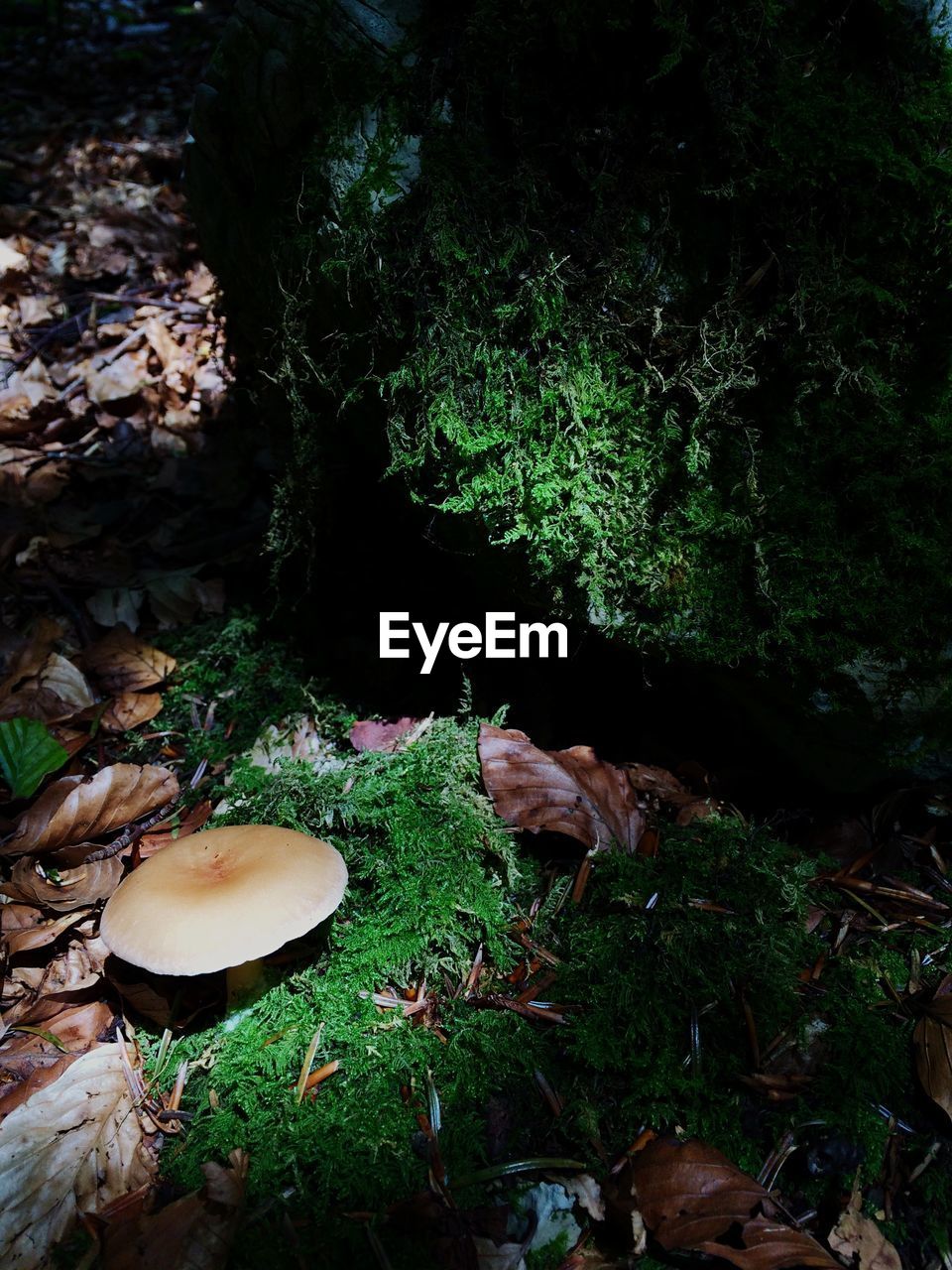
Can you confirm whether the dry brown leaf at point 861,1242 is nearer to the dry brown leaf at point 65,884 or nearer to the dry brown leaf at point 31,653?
the dry brown leaf at point 65,884

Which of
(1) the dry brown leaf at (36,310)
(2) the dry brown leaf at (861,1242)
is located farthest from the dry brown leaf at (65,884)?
(1) the dry brown leaf at (36,310)

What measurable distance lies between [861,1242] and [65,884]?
2459 mm

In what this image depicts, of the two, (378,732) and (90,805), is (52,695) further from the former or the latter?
(378,732)

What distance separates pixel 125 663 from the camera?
141 inches

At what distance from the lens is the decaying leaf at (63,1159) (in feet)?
6.50

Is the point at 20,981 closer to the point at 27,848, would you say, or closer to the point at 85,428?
the point at 27,848

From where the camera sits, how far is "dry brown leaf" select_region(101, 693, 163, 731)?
3.40 meters

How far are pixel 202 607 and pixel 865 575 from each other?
280cm

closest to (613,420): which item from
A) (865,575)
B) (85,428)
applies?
(865,575)

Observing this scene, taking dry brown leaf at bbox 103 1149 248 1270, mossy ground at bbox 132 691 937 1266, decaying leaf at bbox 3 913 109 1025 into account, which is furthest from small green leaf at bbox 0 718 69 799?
dry brown leaf at bbox 103 1149 248 1270

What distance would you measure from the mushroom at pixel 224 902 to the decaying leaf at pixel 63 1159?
0.37 meters

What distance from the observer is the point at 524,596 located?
2840 mm

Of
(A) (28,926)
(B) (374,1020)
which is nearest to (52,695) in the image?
(A) (28,926)

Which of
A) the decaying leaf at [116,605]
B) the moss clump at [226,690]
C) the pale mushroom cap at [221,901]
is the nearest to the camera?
the pale mushroom cap at [221,901]
